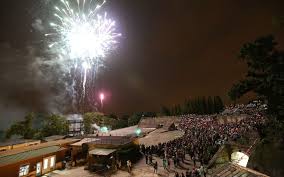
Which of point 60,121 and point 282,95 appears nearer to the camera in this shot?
point 282,95

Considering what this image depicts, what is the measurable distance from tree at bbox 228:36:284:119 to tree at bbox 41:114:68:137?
5269 centimetres

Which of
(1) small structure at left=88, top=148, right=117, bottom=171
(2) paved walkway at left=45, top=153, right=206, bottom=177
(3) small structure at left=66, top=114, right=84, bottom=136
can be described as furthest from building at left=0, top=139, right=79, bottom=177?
(3) small structure at left=66, top=114, right=84, bottom=136

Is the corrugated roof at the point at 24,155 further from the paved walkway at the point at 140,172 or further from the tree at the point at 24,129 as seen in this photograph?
the tree at the point at 24,129

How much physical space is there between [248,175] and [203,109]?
3715 inches

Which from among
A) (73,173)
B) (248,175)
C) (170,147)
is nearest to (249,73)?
(248,175)

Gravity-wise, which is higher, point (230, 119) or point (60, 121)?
point (60, 121)

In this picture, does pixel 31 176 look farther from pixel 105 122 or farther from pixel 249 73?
pixel 105 122

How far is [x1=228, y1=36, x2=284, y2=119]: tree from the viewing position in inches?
628

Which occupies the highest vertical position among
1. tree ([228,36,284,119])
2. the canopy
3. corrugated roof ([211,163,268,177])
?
tree ([228,36,284,119])

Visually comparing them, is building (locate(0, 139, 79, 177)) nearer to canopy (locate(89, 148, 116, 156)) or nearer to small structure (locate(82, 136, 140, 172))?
small structure (locate(82, 136, 140, 172))

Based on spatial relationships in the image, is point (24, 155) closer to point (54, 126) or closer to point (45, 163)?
point (45, 163)

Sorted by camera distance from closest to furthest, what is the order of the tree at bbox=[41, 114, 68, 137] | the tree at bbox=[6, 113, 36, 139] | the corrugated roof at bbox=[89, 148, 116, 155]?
the corrugated roof at bbox=[89, 148, 116, 155] < the tree at bbox=[6, 113, 36, 139] < the tree at bbox=[41, 114, 68, 137]

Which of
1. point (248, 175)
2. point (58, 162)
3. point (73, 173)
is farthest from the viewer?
point (58, 162)

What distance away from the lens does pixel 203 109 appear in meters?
103
